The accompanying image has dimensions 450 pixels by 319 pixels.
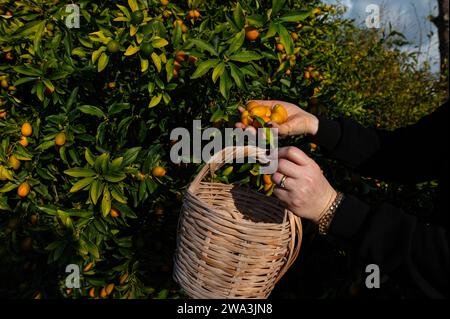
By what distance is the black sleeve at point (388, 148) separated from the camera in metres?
1.33

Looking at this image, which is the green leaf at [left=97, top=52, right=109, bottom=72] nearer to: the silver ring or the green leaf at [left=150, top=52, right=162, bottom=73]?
the green leaf at [left=150, top=52, right=162, bottom=73]

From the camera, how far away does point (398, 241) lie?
0.94 m

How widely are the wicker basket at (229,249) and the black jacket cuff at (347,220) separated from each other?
0.62 feet

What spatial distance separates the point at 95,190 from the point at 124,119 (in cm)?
32

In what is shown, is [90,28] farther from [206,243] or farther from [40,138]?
[206,243]

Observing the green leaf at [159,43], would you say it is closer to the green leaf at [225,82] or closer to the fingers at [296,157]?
the green leaf at [225,82]

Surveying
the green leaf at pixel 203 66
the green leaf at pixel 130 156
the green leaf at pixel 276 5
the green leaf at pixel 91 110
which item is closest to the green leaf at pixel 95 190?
the green leaf at pixel 130 156

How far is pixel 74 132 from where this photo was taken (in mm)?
1594

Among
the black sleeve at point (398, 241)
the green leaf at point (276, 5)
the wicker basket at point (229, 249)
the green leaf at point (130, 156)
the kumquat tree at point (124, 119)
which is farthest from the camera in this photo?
the green leaf at point (130, 156)

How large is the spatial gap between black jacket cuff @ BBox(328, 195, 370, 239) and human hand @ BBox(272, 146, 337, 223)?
0.03 m

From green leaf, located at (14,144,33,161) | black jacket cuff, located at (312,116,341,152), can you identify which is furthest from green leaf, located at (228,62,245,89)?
green leaf, located at (14,144,33,161)

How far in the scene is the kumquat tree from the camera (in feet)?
4.52

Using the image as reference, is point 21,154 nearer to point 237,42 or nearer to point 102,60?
point 102,60

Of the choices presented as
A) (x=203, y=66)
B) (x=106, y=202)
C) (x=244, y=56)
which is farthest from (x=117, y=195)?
(x=244, y=56)
